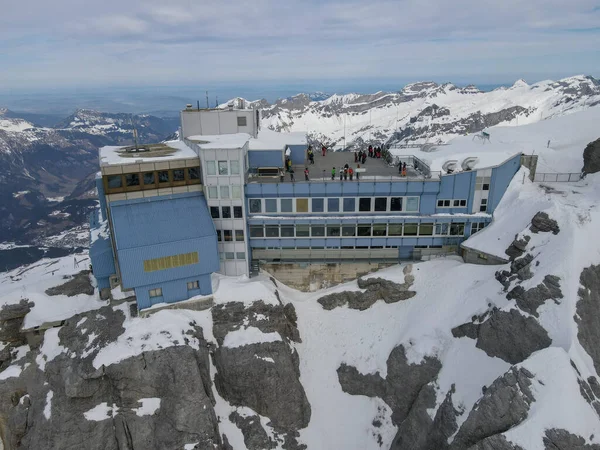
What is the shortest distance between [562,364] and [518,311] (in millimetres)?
6114

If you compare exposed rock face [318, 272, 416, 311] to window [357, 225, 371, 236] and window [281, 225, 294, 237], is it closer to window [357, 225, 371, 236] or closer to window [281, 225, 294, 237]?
window [357, 225, 371, 236]

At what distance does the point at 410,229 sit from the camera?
4450cm

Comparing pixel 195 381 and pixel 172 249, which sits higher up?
pixel 172 249

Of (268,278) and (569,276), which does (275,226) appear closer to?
(268,278)

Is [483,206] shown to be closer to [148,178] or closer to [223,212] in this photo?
[223,212]

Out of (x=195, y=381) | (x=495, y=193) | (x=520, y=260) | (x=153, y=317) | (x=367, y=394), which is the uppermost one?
(x=495, y=193)

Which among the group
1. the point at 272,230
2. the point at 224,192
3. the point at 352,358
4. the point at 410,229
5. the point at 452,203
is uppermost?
the point at 224,192

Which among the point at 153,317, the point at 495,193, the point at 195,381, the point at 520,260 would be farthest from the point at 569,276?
the point at 153,317

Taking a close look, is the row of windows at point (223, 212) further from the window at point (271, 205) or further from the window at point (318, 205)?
the window at point (318, 205)

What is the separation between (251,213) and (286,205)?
3761mm

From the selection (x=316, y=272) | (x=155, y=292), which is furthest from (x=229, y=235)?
(x=316, y=272)

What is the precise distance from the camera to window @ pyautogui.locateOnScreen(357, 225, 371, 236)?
44.4 metres

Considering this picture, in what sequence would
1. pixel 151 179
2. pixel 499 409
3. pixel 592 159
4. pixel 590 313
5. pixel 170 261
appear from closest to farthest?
1. pixel 499 409
2. pixel 590 313
3. pixel 170 261
4. pixel 151 179
5. pixel 592 159

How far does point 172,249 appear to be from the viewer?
124 feet
